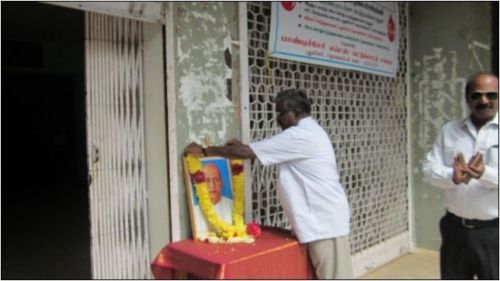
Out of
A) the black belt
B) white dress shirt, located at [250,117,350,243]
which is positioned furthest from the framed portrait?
the black belt

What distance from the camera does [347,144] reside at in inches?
177

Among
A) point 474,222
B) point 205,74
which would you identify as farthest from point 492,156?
point 205,74

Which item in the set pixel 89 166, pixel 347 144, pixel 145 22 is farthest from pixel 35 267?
pixel 347 144

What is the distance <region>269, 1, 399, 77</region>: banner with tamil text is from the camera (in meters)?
3.72

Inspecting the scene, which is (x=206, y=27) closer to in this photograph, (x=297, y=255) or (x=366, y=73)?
Result: (x=297, y=255)

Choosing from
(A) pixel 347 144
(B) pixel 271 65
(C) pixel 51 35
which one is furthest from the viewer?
(C) pixel 51 35

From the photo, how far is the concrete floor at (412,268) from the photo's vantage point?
4.52 meters

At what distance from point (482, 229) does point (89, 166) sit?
2280 millimetres

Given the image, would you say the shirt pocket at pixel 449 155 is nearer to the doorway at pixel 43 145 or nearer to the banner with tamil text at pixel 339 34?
the banner with tamil text at pixel 339 34

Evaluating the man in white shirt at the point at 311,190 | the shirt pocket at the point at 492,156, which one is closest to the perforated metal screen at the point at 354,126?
the man in white shirt at the point at 311,190

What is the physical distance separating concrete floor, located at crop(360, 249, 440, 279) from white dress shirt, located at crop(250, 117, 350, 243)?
1.90m

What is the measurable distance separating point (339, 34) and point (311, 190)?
1851 mm

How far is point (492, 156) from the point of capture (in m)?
2.54

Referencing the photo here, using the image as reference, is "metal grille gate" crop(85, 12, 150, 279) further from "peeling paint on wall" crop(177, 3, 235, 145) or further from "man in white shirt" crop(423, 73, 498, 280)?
"man in white shirt" crop(423, 73, 498, 280)
